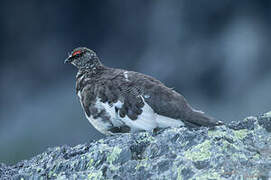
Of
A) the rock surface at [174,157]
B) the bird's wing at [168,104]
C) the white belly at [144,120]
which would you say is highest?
the bird's wing at [168,104]

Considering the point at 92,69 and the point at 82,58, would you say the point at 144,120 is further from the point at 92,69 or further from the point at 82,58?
the point at 82,58

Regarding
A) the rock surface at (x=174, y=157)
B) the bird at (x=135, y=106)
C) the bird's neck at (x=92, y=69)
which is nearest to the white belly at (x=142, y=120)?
the bird at (x=135, y=106)

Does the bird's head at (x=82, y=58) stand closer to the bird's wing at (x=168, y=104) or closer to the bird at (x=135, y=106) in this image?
the bird at (x=135, y=106)

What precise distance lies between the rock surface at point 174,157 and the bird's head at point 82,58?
2.65 m

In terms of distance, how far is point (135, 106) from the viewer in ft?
16.9

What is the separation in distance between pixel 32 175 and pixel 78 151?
485 mm

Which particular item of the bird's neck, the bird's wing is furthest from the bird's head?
the bird's wing

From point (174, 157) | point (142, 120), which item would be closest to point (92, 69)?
point (142, 120)

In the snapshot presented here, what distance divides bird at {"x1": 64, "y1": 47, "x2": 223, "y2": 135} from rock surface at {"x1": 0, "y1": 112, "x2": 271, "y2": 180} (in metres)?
1.13

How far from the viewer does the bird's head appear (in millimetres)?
6536

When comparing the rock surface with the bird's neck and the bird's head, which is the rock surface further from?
the bird's head

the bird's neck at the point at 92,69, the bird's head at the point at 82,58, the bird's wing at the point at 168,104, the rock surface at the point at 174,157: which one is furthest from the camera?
the bird's head at the point at 82,58

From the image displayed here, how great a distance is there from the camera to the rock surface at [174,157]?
2961 mm

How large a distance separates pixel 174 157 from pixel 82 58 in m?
3.76
